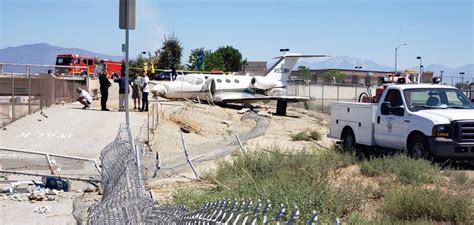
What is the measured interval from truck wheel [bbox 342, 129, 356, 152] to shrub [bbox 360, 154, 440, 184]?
401 centimetres

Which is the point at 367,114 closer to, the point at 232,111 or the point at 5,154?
the point at 5,154

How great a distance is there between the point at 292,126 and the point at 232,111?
15.9 ft

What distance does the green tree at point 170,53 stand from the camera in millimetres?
81312

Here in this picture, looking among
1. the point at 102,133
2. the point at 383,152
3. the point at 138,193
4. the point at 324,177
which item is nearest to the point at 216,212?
the point at 138,193

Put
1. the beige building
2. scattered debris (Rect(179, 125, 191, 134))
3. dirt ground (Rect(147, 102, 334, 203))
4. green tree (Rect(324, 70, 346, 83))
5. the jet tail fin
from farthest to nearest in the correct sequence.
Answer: green tree (Rect(324, 70, 346, 83)) → the beige building → the jet tail fin → scattered debris (Rect(179, 125, 191, 134)) → dirt ground (Rect(147, 102, 334, 203))

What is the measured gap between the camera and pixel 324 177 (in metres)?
11.5

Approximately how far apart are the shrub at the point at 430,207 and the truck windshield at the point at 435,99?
6631 millimetres

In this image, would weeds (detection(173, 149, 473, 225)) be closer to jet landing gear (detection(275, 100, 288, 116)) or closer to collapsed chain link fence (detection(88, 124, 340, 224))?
collapsed chain link fence (detection(88, 124, 340, 224))

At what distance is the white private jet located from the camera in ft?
133

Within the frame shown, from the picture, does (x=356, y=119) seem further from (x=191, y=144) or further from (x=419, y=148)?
(x=191, y=144)

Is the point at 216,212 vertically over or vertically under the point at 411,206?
over

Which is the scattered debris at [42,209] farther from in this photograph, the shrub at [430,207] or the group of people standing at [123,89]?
the group of people standing at [123,89]

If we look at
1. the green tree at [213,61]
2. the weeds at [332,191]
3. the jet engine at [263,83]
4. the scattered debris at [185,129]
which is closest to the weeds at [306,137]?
the scattered debris at [185,129]

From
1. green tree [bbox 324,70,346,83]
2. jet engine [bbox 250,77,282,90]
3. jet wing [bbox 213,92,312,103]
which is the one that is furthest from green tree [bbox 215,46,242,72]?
jet wing [bbox 213,92,312,103]
